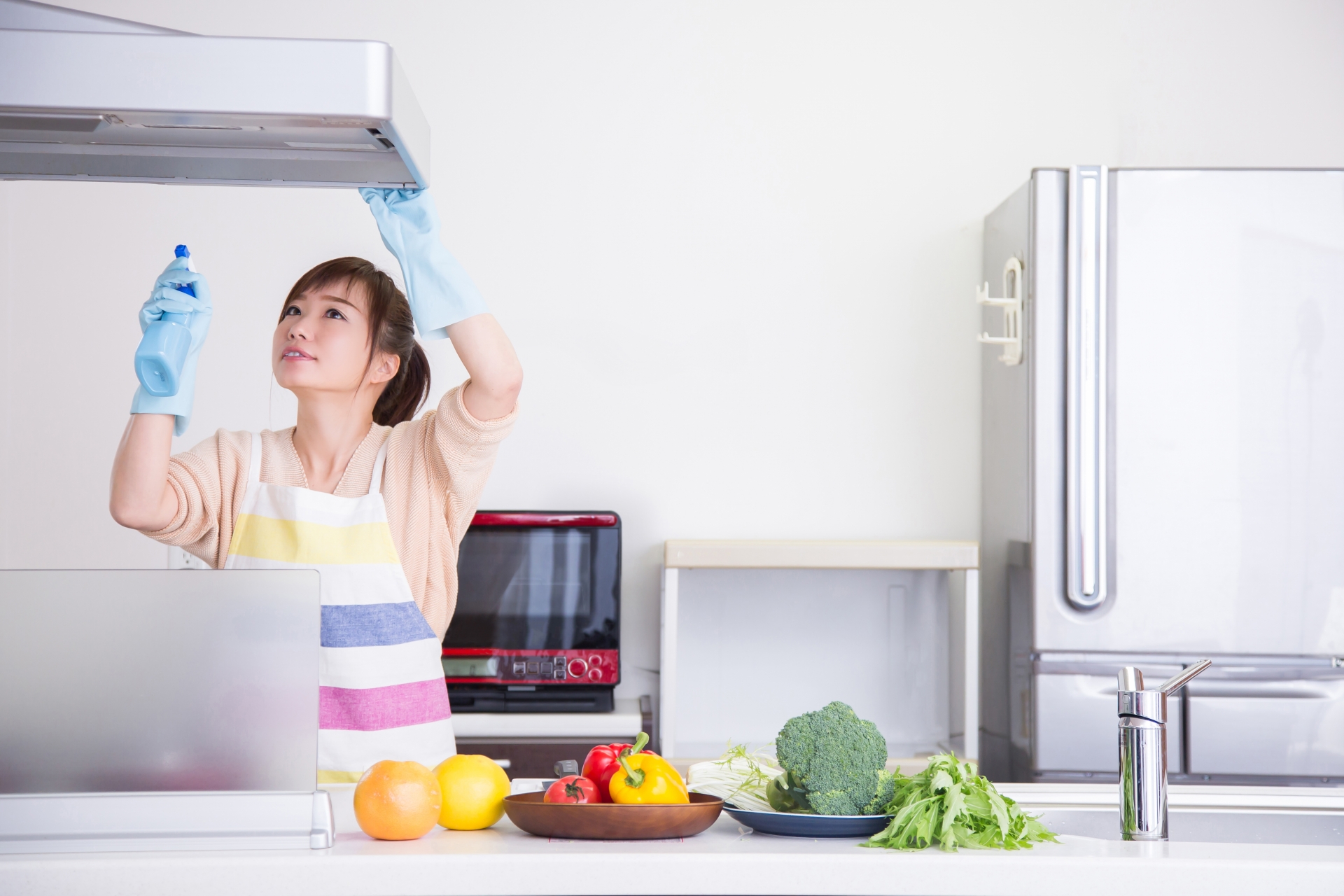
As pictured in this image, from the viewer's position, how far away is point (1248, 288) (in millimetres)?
2191

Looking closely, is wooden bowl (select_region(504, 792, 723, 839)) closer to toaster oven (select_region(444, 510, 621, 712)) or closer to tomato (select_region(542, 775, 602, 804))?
tomato (select_region(542, 775, 602, 804))

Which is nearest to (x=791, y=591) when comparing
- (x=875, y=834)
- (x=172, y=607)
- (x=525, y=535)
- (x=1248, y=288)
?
(x=525, y=535)

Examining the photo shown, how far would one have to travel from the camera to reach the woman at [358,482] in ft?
4.43

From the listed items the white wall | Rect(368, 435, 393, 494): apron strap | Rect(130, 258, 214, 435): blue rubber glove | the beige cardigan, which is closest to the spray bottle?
Rect(130, 258, 214, 435): blue rubber glove

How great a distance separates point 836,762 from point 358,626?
2.36 feet

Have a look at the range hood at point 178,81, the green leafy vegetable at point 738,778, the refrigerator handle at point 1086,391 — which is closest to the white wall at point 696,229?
the refrigerator handle at point 1086,391

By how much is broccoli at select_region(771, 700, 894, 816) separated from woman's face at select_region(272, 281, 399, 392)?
0.85 meters

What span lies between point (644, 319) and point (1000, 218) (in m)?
0.84

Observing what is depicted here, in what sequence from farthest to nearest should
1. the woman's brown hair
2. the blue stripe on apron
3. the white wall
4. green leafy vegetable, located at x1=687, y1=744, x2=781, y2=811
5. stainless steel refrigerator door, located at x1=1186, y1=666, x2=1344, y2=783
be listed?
the white wall, stainless steel refrigerator door, located at x1=1186, y1=666, x2=1344, y2=783, the woman's brown hair, the blue stripe on apron, green leafy vegetable, located at x1=687, y1=744, x2=781, y2=811

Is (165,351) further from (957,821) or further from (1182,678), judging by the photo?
(1182,678)

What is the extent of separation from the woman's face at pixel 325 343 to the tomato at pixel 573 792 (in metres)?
0.76

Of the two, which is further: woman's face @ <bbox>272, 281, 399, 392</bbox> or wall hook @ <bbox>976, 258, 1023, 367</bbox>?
wall hook @ <bbox>976, 258, 1023, 367</bbox>

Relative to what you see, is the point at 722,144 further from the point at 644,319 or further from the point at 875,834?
the point at 875,834

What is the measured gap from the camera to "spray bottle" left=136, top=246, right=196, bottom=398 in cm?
127
